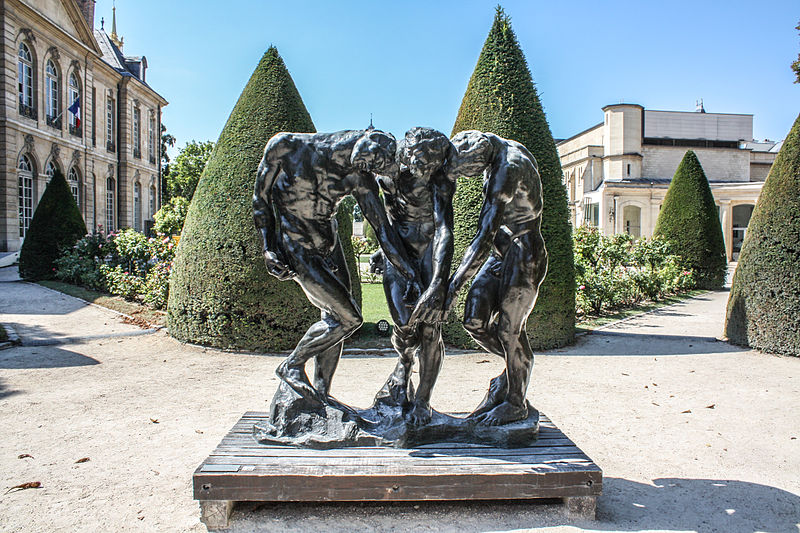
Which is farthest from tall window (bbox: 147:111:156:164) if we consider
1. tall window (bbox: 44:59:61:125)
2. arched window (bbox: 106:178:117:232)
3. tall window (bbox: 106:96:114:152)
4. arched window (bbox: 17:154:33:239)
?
arched window (bbox: 17:154:33:239)

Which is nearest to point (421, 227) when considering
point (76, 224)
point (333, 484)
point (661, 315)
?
point (333, 484)

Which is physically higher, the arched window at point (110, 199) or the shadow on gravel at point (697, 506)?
the arched window at point (110, 199)

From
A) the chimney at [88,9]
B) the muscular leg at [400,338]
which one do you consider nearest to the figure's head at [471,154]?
the muscular leg at [400,338]

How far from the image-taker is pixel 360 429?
361 cm

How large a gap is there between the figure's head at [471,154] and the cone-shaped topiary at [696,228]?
1565 cm

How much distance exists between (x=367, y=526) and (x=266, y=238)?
1.91 metres

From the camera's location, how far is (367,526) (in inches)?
124

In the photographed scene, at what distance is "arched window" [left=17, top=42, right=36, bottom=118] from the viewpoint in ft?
79.8

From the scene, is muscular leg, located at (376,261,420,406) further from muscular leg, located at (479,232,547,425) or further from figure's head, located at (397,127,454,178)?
figure's head, located at (397,127,454,178)

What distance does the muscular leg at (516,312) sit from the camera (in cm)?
372

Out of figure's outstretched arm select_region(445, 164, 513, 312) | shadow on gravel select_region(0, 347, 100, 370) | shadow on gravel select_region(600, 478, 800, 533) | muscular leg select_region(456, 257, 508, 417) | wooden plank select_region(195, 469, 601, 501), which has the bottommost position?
shadow on gravel select_region(600, 478, 800, 533)

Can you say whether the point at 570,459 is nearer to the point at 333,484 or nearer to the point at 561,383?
the point at 333,484

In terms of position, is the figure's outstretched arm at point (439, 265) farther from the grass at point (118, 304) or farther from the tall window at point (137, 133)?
the tall window at point (137, 133)

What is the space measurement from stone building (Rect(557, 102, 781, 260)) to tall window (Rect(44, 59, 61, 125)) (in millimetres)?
35361
